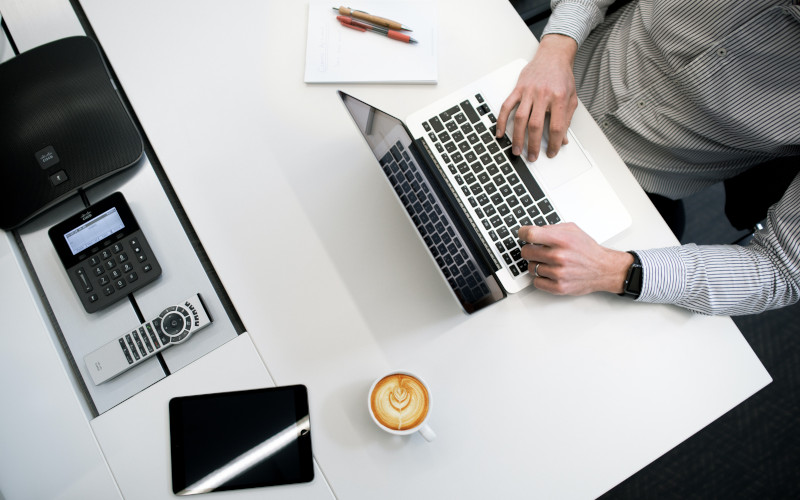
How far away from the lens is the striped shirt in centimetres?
76

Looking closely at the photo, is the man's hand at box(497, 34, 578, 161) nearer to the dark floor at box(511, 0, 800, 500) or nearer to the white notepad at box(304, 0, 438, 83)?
the white notepad at box(304, 0, 438, 83)

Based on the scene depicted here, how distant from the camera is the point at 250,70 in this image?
88 centimetres

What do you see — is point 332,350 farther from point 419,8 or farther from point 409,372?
point 419,8

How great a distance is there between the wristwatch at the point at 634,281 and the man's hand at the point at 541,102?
0.22m

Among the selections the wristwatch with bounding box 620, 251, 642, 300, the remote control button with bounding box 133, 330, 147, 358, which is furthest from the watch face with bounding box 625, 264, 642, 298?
the remote control button with bounding box 133, 330, 147, 358

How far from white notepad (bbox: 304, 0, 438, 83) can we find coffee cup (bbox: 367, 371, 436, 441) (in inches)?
20.8

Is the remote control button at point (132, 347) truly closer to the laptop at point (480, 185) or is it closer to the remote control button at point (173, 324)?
the remote control button at point (173, 324)

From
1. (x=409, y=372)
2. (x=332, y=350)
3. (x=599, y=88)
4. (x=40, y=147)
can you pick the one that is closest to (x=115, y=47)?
(x=40, y=147)

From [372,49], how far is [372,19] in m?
0.05

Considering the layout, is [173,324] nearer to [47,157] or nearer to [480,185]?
[47,157]

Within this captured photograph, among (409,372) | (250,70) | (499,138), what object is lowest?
(409,372)

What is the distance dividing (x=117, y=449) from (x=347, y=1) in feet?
2.89

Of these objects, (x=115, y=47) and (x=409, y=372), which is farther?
(x=115, y=47)

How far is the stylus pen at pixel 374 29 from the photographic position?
2.87 feet
